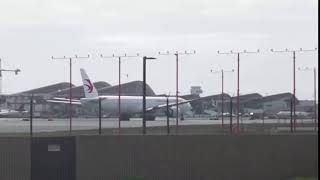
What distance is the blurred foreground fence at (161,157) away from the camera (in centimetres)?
2350

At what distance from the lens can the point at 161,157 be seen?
23.8 m

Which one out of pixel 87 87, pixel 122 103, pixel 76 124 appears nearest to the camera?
pixel 76 124

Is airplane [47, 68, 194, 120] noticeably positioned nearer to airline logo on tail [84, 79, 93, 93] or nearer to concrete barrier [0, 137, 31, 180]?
airline logo on tail [84, 79, 93, 93]

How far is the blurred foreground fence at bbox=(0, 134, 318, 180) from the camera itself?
77.1ft

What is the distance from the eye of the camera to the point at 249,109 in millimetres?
115062

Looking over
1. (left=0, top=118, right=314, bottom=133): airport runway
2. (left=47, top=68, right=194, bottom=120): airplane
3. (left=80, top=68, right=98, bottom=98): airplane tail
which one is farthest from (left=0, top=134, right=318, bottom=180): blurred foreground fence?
(left=80, top=68, right=98, bottom=98): airplane tail

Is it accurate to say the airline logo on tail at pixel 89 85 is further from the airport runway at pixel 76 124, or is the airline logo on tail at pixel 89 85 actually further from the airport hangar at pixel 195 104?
the airport hangar at pixel 195 104

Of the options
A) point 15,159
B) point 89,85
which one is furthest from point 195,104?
point 15,159

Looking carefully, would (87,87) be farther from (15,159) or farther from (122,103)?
(15,159)

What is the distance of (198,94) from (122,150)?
9199cm

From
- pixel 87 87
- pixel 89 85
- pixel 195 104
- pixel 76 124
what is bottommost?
pixel 76 124

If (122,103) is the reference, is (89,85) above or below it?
above

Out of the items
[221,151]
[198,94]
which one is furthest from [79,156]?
[198,94]

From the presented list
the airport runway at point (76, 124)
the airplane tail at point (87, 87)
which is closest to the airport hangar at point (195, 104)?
the airplane tail at point (87, 87)
